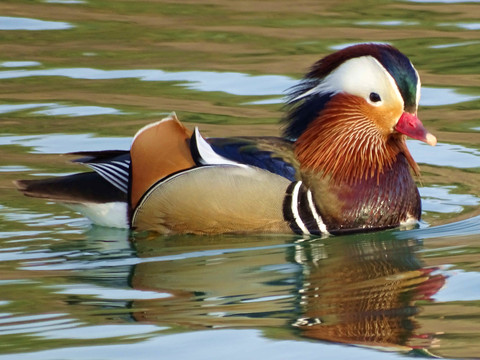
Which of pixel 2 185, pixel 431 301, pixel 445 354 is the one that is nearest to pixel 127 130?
pixel 2 185

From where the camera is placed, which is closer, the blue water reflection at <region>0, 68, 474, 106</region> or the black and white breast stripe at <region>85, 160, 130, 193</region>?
the black and white breast stripe at <region>85, 160, 130, 193</region>

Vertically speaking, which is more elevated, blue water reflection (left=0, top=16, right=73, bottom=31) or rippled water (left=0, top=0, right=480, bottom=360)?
blue water reflection (left=0, top=16, right=73, bottom=31)

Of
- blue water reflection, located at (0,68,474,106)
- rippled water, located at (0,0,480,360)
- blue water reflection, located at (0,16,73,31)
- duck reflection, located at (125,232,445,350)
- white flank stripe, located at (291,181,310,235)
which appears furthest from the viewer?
blue water reflection, located at (0,16,73,31)

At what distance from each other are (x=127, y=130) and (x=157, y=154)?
6.60ft

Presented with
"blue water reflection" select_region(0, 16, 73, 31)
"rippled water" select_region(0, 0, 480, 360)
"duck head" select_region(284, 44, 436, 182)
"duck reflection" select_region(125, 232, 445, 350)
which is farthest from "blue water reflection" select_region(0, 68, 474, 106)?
"duck reflection" select_region(125, 232, 445, 350)

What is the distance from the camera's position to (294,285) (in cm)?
584

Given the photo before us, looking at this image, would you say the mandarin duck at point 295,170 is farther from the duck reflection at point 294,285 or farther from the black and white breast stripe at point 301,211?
the duck reflection at point 294,285

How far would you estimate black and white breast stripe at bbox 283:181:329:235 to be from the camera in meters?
6.61

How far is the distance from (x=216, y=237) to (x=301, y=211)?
18.4 inches

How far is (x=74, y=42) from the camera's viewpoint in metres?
10.9

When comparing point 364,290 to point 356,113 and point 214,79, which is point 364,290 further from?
point 214,79

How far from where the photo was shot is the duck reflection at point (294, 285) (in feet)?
16.9

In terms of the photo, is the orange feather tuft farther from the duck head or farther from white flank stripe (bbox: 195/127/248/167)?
white flank stripe (bbox: 195/127/248/167)

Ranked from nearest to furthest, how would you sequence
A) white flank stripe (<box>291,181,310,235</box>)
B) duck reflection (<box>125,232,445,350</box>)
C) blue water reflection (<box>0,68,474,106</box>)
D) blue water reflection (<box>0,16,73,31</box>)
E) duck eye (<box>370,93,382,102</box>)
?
1. duck reflection (<box>125,232,445,350</box>)
2. white flank stripe (<box>291,181,310,235</box>)
3. duck eye (<box>370,93,382,102</box>)
4. blue water reflection (<box>0,68,474,106</box>)
5. blue water reflection (<box>0,16,73,31</box>)
